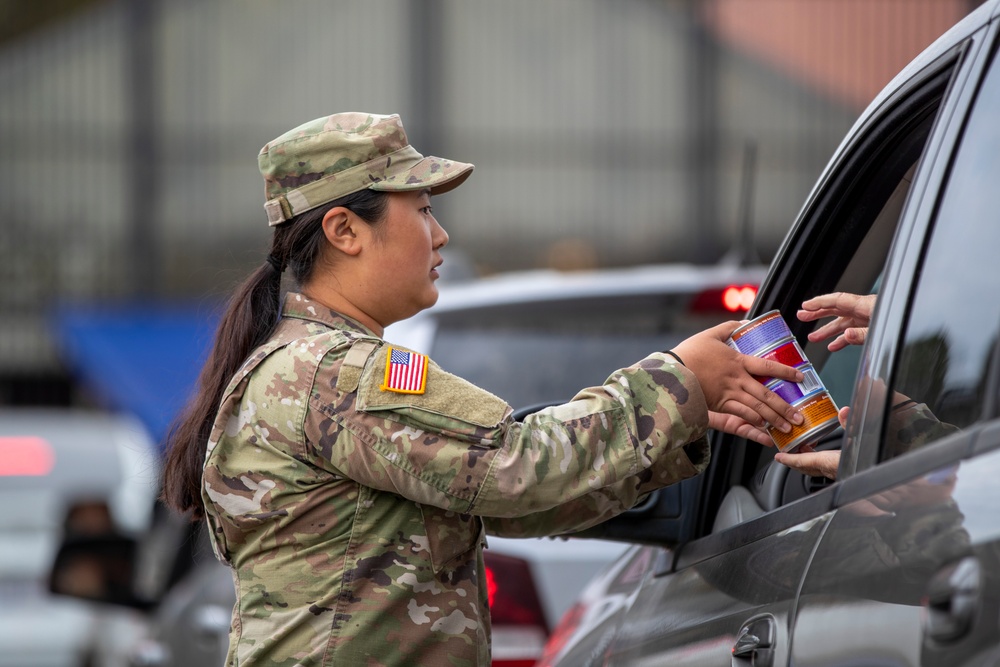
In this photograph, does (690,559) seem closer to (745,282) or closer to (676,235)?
(745,282)

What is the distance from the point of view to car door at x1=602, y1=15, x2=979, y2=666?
6.25 feet

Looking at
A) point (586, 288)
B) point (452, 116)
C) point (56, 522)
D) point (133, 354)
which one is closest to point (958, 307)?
point (586, 288)

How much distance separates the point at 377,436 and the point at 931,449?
33.8 inches

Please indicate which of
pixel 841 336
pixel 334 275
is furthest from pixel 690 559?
pixel 334 275

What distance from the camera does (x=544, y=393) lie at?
395 cm

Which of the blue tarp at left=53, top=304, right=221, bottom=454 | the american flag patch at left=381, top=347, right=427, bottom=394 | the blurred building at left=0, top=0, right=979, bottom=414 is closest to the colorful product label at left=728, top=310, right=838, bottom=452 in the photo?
the american flag patch at left=381, top=347, right=427, bottom=394

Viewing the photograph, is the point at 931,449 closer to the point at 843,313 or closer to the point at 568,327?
the point at 843,313

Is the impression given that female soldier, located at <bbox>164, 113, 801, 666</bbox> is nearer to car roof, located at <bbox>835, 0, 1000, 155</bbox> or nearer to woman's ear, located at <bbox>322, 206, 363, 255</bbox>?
woman's ear, located at <bbox>322, 206, 363, 255</bbox>

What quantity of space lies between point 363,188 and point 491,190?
14331 mm

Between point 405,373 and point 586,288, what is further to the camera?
point 586,288

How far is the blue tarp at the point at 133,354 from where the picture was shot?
434 inches

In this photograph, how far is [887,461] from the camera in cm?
178

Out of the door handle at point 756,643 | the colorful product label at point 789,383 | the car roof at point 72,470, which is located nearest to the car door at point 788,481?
the door handle at point 756,643

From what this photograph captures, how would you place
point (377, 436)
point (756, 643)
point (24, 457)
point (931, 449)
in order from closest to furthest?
point (931, 449) < point (756, 643) < point (377, 436) < point (24, 457)
